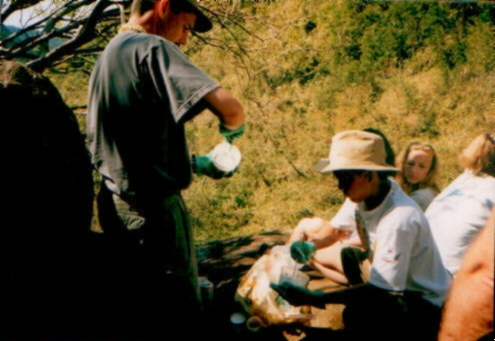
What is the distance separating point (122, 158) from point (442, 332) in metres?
1.43

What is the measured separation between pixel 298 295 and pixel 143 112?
51.0 inches

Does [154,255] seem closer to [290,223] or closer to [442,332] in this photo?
[442,332]

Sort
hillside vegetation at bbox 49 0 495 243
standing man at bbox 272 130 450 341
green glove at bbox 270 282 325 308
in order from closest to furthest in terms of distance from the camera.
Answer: standing man at bbox 272 130 450 341 < green glove at bbox 270 282 325 308 < hillside vegetation at bbox 49 0 495 243

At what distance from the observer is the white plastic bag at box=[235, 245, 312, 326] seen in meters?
2.54

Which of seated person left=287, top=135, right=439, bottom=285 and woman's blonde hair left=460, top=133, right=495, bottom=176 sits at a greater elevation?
woman's blonde hair left=460, top=133, right=495, bottom=176

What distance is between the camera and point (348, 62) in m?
10.9

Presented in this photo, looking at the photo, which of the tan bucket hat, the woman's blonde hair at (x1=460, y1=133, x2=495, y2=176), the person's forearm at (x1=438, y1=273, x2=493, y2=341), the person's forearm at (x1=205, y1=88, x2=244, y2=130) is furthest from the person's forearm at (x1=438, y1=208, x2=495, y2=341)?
the woman's blonde hair at (x1=460, y1=133, x2=495, y2=176)

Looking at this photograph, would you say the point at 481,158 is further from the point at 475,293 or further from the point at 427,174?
the point at 475,293

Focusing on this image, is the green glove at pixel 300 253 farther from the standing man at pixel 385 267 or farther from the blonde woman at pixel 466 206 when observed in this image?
the blonde woman at pixel 466 206

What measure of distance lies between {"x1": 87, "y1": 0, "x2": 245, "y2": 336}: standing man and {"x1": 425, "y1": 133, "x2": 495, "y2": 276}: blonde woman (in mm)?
Answer: 1813

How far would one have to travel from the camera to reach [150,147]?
1.92 meters

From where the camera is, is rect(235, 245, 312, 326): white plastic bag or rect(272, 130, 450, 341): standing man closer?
rect(272, 130, 450, 341): standing man

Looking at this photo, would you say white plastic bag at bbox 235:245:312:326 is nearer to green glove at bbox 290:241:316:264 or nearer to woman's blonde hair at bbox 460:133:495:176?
green glove at bbox 290:241:316:264

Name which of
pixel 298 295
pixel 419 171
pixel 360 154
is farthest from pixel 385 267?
pixel 419 171
